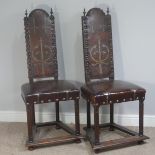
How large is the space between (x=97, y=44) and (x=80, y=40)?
0.79 feet

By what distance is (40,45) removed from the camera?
2.98 m

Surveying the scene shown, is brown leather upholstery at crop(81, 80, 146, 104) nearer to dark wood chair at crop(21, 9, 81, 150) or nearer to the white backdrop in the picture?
dark wood chair at crop(21, 9, 81, 150)

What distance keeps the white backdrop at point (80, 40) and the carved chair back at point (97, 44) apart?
14 cm

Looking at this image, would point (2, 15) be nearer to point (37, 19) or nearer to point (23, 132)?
point (37, 19)

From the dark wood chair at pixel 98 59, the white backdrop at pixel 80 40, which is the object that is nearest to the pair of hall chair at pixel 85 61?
the dark wood chair at pixel 98 59

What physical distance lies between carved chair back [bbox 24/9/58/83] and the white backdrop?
15cm

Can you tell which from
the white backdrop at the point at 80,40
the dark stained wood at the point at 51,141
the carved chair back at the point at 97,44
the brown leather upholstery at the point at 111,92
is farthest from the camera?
the white backdrop at the point at 80,40

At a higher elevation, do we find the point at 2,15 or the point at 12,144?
the point at 2,15

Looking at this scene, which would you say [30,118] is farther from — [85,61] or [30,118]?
[85,61]

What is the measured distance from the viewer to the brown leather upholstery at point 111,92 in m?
2.60

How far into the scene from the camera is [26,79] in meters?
3.27

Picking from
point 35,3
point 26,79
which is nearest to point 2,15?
point 35,3

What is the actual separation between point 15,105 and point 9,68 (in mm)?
396

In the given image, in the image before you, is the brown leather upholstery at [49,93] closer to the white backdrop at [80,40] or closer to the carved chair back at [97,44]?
the carved chair back at [97,44]
